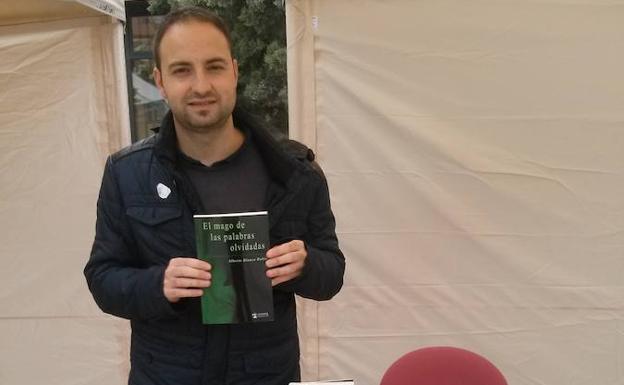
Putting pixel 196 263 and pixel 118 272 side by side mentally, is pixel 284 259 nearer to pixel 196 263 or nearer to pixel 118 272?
pixel 196 263

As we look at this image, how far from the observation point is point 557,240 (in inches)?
89.7

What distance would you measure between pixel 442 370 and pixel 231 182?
0.82 m

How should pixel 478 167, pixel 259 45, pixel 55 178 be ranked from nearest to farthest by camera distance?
pixel 478 167 < pixel 55 178 < pixel 259 45

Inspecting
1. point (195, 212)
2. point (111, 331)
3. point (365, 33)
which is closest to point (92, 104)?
point (111, 331)

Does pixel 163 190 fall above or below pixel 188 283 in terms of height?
above

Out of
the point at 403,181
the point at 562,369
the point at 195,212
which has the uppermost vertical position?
the point at 195,212

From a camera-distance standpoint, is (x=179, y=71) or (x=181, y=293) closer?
(x=181, y=293)

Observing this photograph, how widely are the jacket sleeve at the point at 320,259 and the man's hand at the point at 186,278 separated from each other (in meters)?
0.23

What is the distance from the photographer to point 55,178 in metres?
2.58

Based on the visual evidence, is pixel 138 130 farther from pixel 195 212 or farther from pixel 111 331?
pixel 195 212

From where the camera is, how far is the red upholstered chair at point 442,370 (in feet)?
5.09

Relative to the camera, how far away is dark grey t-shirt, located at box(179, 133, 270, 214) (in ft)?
4.44

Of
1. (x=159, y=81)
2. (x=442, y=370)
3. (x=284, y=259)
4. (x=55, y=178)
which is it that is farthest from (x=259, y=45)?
(x=284, y=259)

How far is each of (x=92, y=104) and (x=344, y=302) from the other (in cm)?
146
